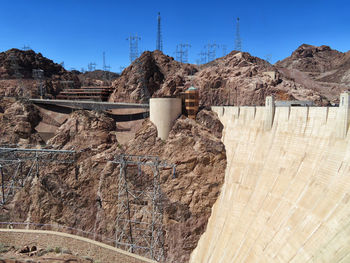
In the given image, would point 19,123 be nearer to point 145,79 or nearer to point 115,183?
point 115,183

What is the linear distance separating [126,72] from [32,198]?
31.6 m

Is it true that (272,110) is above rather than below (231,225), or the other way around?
above

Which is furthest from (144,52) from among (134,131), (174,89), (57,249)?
(57,249)

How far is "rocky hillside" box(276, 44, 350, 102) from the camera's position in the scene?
71200mm

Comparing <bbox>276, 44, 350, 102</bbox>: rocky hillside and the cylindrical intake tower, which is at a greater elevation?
<bbox>276, 44, 350, 102</bbox>: rocky hillside

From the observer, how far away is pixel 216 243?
27.9 metres

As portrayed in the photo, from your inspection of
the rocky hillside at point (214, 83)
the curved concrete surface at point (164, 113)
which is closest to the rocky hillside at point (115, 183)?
the curved concrete surface at point (164, 113)

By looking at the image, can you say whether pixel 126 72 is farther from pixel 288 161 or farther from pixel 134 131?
pixel 288 161

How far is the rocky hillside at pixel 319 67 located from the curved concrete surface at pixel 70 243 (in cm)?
6570

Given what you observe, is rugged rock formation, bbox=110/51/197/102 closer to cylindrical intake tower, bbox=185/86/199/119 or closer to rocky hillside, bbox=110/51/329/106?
rocky hillside, bbox=110/51/329/106

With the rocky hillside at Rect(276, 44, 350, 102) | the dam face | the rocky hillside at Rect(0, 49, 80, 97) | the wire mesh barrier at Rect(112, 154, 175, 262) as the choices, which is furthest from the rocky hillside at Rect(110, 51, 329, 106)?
the rocky hillside at Rect(276, 44, 350, 102)

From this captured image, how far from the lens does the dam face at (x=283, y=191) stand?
61.4 feet

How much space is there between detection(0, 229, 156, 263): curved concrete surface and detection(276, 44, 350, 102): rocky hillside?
2587 inches

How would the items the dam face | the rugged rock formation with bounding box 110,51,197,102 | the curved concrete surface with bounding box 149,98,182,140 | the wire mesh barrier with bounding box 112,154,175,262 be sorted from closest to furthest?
1. the dam face
2. the wire mesh barrier with bounding box 112,154,175,262
3. the curved concrete surface with bounding box 149,98,182,140
4. the rugged rock formation with bounding box 110,51,197,102
